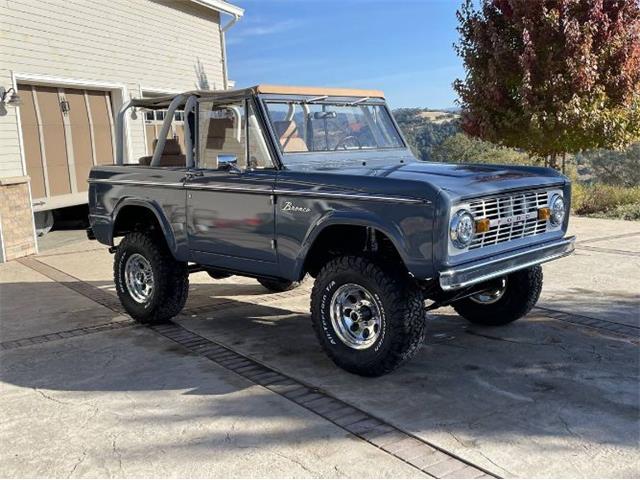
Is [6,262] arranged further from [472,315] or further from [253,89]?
[472,315]

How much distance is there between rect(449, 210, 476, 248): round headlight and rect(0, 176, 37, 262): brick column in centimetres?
792

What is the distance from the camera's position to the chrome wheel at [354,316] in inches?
172

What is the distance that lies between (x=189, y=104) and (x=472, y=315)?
10.2ft

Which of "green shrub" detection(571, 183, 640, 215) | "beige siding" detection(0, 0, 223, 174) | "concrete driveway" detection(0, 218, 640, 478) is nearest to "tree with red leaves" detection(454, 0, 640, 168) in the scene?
"green shrub" detection(571, 183, 640, 215)

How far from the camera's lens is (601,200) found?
14.5 metres

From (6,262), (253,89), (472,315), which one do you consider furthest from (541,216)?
(6,262)

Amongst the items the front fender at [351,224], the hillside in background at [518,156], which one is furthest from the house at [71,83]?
the hillside in background at [518,156]

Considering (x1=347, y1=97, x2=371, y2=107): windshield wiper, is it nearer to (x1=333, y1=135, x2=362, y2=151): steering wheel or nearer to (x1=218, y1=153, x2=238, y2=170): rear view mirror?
(x1=333, y1=135, x2=362, y2=151): steering wheel

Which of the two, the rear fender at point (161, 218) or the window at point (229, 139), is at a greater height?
the window at point (229, 139)

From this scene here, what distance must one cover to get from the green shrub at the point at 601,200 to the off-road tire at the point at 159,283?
35.8 ft

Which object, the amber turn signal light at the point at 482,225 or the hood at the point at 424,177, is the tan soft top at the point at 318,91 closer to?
the hood at the point at 424,177

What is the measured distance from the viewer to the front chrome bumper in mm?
3844

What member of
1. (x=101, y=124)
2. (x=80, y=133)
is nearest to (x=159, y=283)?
(x=80, y=133)

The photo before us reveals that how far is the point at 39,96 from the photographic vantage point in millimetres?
10750
